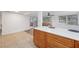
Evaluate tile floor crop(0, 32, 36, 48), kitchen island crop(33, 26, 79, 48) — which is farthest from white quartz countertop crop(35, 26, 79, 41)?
tile floor crop(0, 32, 36, 48)

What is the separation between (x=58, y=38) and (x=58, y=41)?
0.06 meters

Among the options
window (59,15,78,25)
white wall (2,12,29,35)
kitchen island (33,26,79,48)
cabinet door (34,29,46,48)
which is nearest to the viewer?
kitchen island (33,26,79,48)

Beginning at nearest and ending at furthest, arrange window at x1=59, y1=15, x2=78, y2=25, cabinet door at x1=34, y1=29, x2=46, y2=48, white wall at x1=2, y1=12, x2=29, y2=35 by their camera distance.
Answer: window at x1=59, y1=15, x2=78, y2=25 → white wall at x1=2, y1=12, x2=29, y2=35 → cabinet door at x1=34, y1=29, x2=46, y2=48

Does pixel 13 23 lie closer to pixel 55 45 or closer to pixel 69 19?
pixel 55 45

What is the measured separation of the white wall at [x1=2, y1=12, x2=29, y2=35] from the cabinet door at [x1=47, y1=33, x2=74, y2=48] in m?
0.56

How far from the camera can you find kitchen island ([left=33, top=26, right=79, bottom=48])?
5.32 feet

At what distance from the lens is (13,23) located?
1.94m

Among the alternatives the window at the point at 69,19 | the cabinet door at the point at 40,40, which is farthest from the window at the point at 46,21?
the cabinet door at the point at 40,40

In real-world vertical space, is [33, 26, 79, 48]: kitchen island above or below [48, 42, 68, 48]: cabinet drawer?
above

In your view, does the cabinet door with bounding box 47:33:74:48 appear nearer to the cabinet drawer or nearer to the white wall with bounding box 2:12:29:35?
the cabinet drawer
